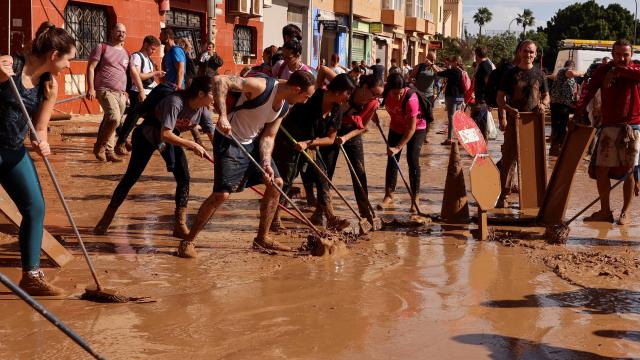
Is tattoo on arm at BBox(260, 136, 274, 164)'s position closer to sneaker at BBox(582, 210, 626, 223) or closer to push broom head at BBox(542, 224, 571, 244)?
push broom head at BBox(542, 224, 571, 244)

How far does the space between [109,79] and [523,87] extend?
5.13 meters

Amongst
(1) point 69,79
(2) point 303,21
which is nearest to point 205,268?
(1) point 69,79

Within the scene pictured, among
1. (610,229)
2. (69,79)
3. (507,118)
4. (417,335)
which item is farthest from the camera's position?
(69,79)

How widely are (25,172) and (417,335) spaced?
2.40 m

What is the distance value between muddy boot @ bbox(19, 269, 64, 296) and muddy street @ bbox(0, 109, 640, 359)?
0.08m

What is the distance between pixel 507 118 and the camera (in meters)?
9.28

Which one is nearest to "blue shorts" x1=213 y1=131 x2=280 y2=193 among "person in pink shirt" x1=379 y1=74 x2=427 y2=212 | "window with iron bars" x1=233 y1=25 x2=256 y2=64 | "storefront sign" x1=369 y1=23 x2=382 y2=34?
"person in pink shirt" x1=379 y1=74 x2=427 y2=212

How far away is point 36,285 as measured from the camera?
534cm

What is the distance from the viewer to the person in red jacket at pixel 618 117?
327 inches

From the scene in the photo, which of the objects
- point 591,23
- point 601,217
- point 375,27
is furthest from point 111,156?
point 591,23

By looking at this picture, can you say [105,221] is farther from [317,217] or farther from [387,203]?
[387,203]

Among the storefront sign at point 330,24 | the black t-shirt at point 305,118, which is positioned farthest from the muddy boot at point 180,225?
the storefront sign at point 330,24

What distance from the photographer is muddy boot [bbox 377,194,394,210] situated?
920 centimetres

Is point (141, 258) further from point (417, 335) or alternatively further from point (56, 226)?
point (417, 335)
